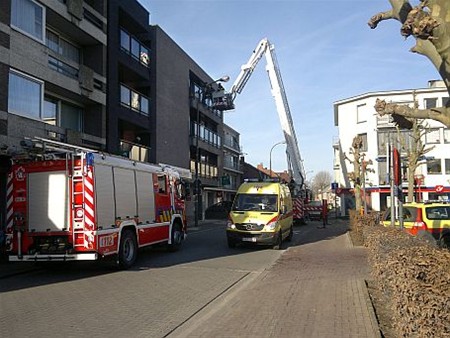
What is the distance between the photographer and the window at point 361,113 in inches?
2267

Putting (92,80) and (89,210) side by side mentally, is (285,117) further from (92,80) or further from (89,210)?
(89,210)

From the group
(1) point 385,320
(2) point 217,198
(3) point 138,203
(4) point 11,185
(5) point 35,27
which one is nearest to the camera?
(1) point 385,320

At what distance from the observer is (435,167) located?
5369 centimetres

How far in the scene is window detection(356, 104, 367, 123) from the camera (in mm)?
57591

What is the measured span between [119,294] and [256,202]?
9238 mm

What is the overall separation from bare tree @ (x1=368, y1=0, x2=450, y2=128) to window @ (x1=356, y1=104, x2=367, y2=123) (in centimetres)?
5426

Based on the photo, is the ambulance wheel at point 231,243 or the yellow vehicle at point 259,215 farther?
the ambulance wheel at point 231,243

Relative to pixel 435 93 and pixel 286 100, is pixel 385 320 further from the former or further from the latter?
pixel 435 93

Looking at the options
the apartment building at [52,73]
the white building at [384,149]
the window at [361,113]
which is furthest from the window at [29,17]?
the window at [361,113]

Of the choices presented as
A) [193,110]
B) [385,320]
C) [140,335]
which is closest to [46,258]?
[140,335]

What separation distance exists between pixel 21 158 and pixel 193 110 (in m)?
29.5

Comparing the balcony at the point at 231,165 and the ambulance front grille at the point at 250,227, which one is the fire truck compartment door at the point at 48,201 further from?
the balcony at the point at 231,165

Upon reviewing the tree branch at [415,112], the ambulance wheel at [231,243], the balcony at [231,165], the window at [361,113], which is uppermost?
the window at [361,113]

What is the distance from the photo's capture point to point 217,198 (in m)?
52.9
